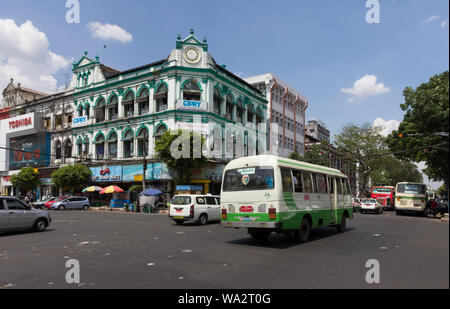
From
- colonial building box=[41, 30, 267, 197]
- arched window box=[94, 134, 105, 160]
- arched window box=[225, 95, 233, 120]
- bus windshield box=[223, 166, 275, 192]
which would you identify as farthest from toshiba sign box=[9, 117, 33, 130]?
bus windshield box=[223, 166, 275, 192]

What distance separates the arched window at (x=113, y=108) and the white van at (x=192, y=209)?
26.1 meters

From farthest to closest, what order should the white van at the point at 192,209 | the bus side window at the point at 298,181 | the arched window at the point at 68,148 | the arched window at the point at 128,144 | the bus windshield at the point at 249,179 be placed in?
the arched window at the point at 68,148
the arched window at the point at 128,144
the white van at the point at 192,209
the bus side window at the point at 298,181
the bus windshield at the point at 249,179

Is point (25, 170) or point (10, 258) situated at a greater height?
point (25, 170)

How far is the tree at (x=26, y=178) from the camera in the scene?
46.8 metres

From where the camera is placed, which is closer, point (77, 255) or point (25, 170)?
point (77, 255)

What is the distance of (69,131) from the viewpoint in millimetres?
46625

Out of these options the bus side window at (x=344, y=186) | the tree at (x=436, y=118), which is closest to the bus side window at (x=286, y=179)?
the bus side window at (x=344, y=186)

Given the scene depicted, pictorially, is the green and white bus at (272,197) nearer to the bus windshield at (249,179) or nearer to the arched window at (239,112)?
the bus windshield at (249,179)

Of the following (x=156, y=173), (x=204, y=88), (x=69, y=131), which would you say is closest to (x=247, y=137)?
(x=204, y=88)

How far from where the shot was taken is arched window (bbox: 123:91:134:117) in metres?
40.4

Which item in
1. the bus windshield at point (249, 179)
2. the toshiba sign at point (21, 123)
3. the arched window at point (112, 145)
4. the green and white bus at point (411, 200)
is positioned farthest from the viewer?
the toshiba sign at point (21, 123)

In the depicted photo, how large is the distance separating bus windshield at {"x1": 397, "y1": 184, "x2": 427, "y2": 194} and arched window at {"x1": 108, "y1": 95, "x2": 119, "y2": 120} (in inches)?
1308
